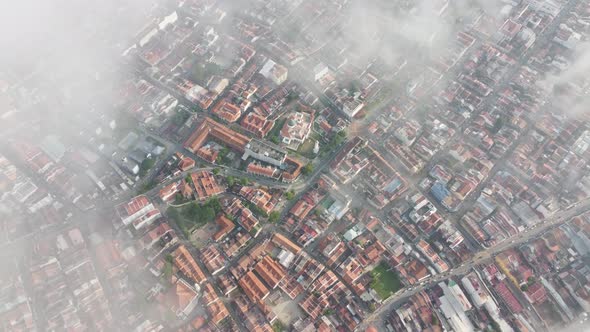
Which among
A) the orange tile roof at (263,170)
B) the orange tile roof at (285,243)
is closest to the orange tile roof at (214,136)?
the orange tile roof at (263,170)

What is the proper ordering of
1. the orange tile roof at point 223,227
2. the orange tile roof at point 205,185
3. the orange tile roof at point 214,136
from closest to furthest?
the orange tile roof at point 223,227 → the orange tile roof at point 205,185 → the orange tile roof at point 214,136

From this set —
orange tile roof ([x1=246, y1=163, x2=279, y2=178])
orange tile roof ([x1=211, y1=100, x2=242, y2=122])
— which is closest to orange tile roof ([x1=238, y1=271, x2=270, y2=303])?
orange tile roof ([x1=246, y1=163, x2=279, y2=178])

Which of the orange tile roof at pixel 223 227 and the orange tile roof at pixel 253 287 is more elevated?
the orange tile roof at pixel 223 227

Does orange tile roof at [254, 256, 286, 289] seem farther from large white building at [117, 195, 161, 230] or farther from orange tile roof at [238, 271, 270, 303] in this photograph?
large white building at [117, 195, 161, 230]

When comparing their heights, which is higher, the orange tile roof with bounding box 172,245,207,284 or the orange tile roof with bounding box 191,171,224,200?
the orange tile roof with bounding box 191,171,224,200

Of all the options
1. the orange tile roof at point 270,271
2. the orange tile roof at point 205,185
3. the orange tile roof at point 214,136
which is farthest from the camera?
the orange tile roof at point 214,136

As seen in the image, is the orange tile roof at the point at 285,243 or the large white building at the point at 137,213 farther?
the large white building at the point at 137,213

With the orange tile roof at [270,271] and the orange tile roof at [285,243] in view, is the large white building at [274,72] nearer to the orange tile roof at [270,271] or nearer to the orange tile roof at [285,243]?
the orange tile roof at [285,243]

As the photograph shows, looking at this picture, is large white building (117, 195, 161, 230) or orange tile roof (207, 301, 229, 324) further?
large white building (117, 195, 161, 230)

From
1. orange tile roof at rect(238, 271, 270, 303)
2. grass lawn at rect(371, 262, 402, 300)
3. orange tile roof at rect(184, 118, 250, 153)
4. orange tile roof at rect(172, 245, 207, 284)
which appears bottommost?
grass lawn at rect(371, 262, 402, 300)

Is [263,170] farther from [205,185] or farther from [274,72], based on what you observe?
[274,72]
